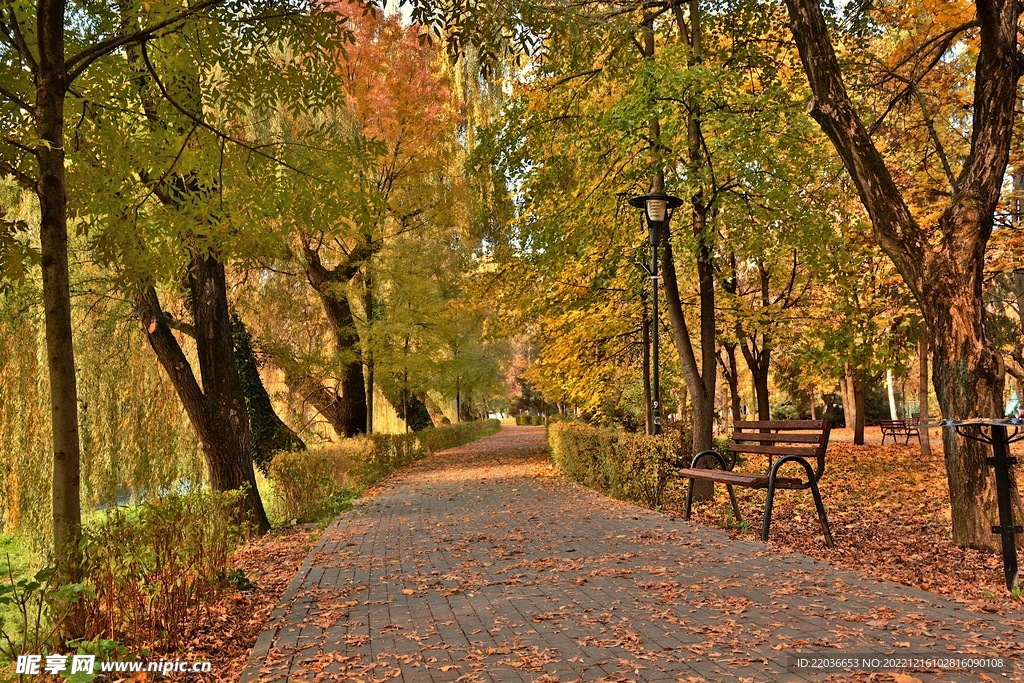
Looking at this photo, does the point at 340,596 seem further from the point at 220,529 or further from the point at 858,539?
the point at 858,539

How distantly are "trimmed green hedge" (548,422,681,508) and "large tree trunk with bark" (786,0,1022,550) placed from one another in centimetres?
390

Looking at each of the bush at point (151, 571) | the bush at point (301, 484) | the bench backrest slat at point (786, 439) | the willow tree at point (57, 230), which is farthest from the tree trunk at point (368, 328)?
the willow tree at point (57, 230)

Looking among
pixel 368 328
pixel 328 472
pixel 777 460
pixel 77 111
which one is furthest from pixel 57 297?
pixel 368 328

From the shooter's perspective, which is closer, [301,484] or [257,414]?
[301,484]

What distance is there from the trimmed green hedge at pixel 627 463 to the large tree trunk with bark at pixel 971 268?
3.90m

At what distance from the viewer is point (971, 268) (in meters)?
6.43

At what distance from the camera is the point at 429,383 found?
73.9ft

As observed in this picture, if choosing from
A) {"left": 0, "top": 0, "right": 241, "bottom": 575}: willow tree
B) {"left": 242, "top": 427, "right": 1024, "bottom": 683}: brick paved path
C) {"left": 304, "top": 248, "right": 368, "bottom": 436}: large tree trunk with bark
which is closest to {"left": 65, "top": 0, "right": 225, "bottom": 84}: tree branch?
{"left": 0, "top": 0, "right": 241, "bottom": 575}: willow tree

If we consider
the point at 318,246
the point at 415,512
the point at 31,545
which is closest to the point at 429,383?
the point at 318,246

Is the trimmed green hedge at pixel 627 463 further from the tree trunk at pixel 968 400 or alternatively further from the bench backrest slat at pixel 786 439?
the tree trunk at pixel 968 400

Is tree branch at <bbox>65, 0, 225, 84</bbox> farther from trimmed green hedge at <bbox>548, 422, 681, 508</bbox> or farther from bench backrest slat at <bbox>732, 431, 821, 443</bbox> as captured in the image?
trimmed green hedge at <bbox>548, 422, 681, 508</bbox>

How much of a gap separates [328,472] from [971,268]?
9.70 metres

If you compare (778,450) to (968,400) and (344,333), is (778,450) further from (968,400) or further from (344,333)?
(344,333)

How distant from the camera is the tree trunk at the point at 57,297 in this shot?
4191 mm
